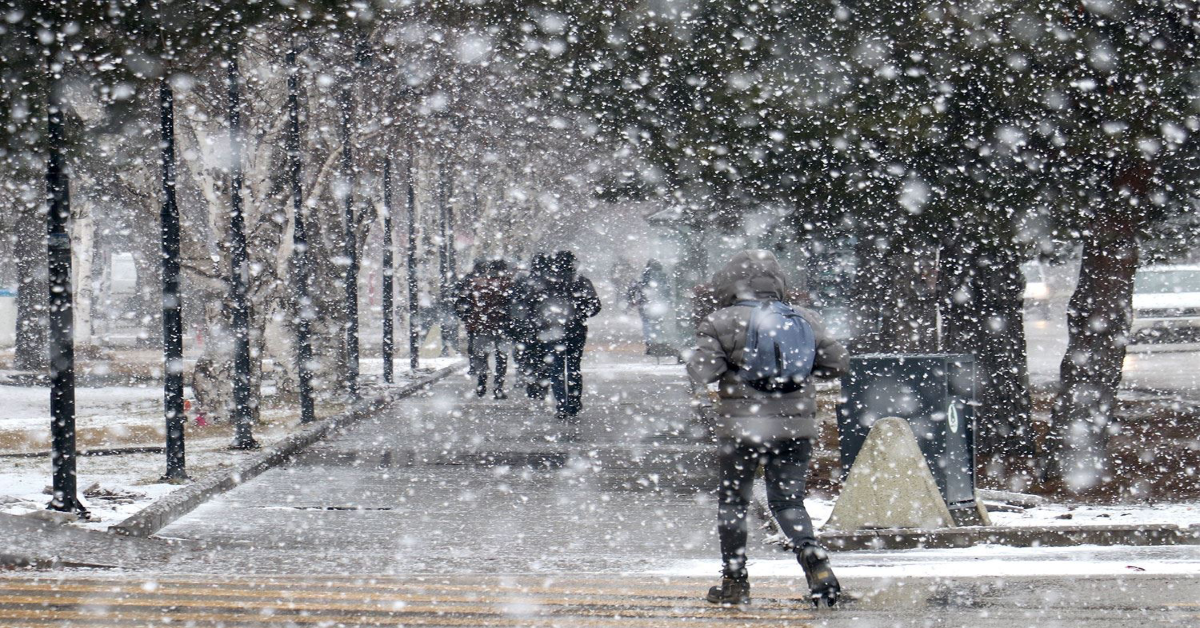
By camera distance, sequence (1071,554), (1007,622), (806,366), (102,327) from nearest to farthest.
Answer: (1007,622), (806,366), (1071,554), (102,327)

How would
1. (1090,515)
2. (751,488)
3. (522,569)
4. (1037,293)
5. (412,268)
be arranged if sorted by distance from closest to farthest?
1. (751,488)
2. (522,569)
3. (1090,515)
4. (412,268)
5. (1037,293)

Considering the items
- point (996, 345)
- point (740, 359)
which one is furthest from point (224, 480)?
point (996, 345)

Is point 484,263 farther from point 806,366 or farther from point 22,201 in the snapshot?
point 806,366

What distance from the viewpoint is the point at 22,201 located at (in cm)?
2512

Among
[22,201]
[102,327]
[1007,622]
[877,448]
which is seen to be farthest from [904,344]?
[102,327]

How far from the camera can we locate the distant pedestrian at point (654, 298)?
109 feet

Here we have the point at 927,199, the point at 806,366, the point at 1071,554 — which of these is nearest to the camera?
the point at 806,366

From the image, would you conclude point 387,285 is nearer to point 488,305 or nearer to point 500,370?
point 500,370

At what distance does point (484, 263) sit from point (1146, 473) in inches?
408

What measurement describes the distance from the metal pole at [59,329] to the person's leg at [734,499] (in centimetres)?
461

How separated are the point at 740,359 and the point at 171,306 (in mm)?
6460

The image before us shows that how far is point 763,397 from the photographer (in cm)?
682

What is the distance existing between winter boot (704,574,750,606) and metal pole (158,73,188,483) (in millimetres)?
6013

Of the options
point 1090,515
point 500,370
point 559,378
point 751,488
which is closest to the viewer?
point 751,488
